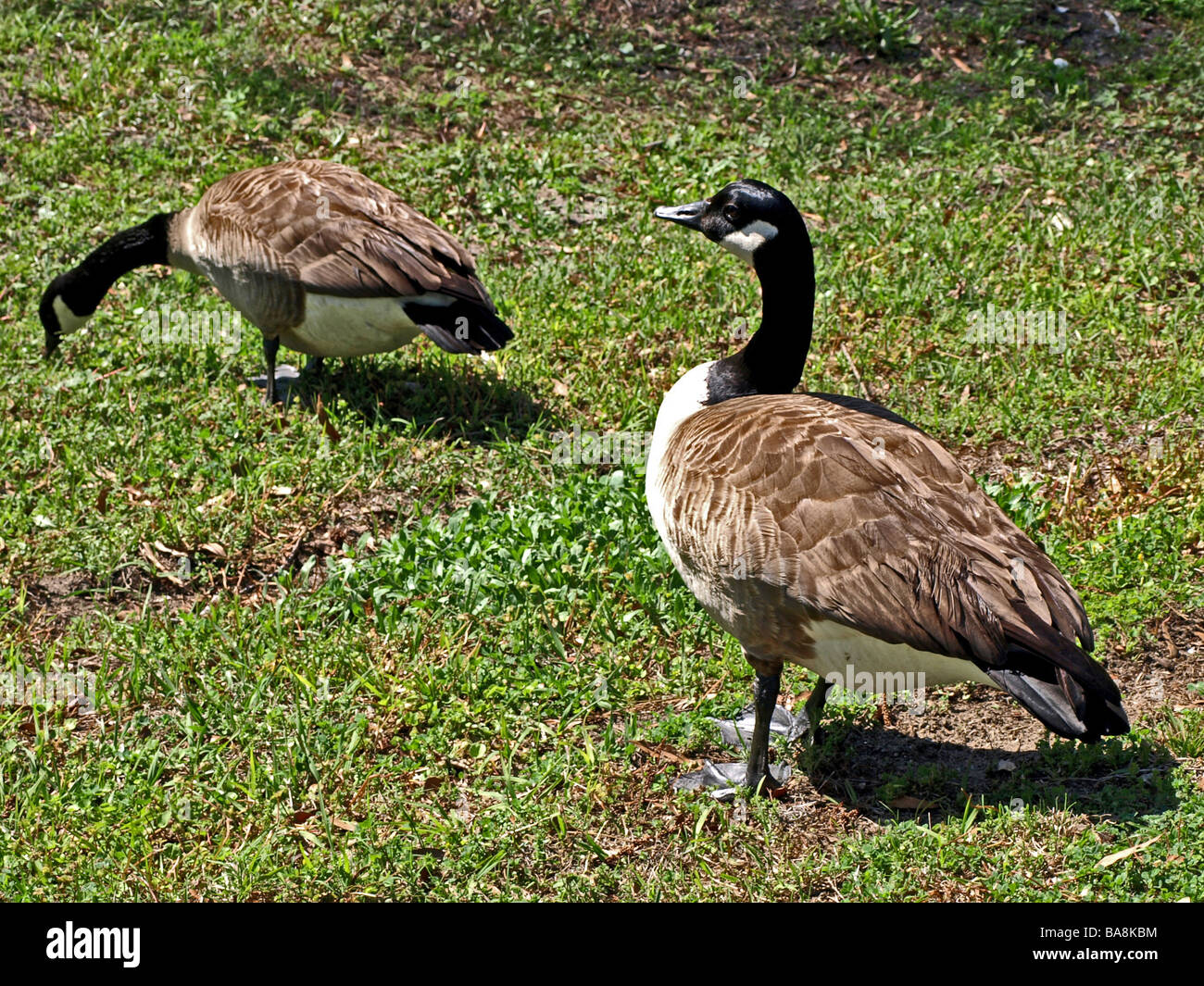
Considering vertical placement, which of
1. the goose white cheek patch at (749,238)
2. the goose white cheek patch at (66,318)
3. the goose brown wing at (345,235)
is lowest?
the goose white cheek patch at (66,318)

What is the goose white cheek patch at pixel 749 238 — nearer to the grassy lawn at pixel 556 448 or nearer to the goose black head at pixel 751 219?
the goose black head at pixel 751 219

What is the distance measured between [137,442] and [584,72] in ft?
16.8

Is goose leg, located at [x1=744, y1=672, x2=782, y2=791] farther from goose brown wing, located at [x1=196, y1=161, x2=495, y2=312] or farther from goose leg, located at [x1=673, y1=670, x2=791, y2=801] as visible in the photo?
goose brown wing, located at [x1=196, y1=161, x2=495, y2=312]

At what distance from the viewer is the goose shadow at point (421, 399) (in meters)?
6.55

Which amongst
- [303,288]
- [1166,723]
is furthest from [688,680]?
[303,288]

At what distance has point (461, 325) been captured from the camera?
6.09 metres

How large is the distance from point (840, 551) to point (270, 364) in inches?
159

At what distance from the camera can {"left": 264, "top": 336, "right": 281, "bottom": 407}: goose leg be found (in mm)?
6770

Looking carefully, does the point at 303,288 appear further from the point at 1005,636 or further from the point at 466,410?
the point at 1005,636

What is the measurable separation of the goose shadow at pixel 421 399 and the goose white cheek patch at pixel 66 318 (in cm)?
112

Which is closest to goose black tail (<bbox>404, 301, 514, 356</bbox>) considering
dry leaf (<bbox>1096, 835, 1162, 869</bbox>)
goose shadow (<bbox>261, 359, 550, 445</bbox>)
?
goose shadow (<bbox>261, 359, 550, 445</bbox>)

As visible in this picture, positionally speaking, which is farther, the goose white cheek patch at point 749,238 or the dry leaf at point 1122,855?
the goose white cheek patch at point 749,238

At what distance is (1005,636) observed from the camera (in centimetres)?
354

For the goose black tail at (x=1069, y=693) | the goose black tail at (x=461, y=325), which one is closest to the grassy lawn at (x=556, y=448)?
the goose black tail at (x=461, y=325)
